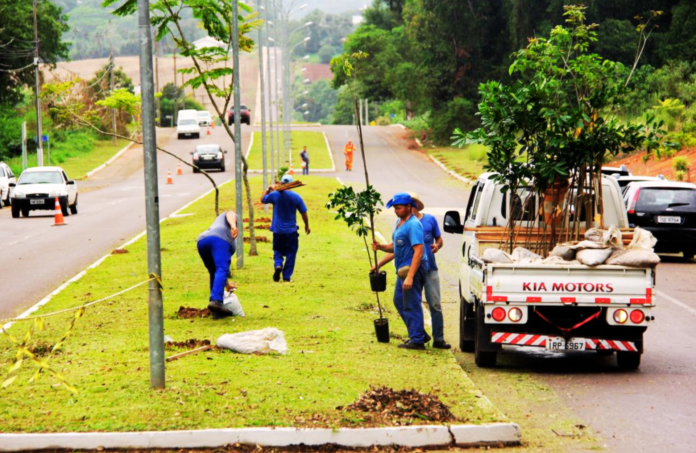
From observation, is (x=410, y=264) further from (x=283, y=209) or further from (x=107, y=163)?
(x=107, y=163)

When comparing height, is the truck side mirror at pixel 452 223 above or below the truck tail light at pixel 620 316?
above

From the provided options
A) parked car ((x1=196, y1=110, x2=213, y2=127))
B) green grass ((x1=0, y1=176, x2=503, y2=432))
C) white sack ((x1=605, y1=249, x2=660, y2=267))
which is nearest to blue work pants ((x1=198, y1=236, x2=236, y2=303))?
green grass ((x1=0, y1=176, x2=503, y2=432))

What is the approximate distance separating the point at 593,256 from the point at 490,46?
63.1m

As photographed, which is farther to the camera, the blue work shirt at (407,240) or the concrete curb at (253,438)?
the blue work shirt at (407,240)

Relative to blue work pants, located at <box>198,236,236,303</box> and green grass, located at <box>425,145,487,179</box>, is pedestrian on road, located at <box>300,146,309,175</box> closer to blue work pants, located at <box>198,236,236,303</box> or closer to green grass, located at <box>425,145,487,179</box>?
green grass, located at <box>425,145,487,179</box>

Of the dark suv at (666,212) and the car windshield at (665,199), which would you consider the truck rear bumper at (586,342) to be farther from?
the car windshield at (665,199)

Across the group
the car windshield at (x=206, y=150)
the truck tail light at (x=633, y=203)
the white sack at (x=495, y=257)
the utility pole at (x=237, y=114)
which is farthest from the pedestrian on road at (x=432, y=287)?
the car windshield at (x=206, y=150)

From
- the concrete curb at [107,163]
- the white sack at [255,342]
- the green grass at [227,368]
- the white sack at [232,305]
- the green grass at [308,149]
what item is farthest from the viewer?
the green grass at [308,149]

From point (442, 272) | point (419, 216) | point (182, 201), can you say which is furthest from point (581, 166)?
point (182, 201)

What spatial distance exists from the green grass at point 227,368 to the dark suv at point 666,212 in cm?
791

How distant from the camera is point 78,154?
69.8 meters

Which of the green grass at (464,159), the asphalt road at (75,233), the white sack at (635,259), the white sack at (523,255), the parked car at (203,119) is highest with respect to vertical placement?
the parked car at (203,119)

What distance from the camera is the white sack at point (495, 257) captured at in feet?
34.5

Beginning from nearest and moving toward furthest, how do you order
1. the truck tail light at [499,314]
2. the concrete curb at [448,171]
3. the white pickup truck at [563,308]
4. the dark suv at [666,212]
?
the white pickup truck at [563,308] < the truck tail light at [499,314] < the dark suv at [666,212] < the concrete curb at [448,171]
